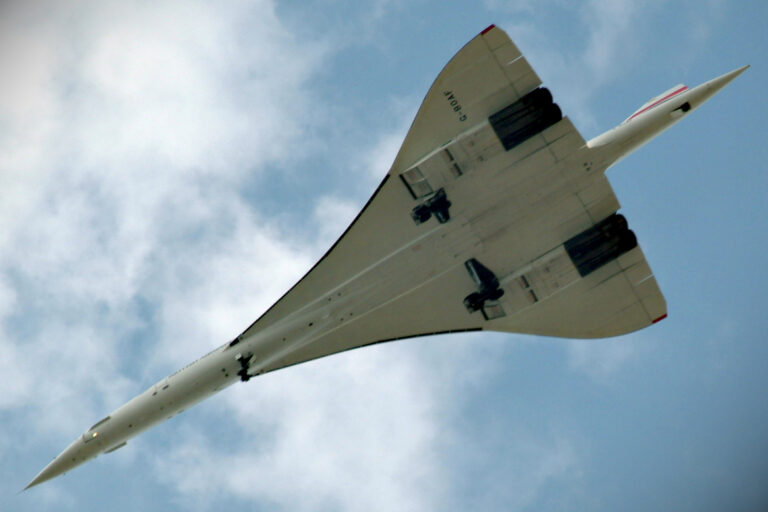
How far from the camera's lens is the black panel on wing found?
87.2 ft

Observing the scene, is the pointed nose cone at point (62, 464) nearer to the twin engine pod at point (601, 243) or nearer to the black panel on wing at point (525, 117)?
the black panel on wing at point (525, 117)

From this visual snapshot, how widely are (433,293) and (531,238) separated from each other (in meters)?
4.98

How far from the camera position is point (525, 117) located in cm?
2677

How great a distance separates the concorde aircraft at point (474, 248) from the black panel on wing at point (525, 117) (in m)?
0.05

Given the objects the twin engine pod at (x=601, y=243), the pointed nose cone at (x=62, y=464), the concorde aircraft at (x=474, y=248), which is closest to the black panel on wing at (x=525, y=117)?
the concorde aircraft at (x=474, y=248)

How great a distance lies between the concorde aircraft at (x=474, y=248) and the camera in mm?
26938

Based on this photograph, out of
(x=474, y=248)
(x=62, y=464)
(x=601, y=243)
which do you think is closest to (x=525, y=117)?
(x=474, y=248)

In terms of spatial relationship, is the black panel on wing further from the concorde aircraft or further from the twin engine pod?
the twin engine pod

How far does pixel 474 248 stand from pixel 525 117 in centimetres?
584

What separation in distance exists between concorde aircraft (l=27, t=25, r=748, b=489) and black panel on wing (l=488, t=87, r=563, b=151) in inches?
2.1

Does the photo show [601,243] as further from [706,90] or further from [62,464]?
[62,464]

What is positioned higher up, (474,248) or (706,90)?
(706,90)

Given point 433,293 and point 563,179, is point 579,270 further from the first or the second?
point 433,293

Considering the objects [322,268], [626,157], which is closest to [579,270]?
[626,157]
